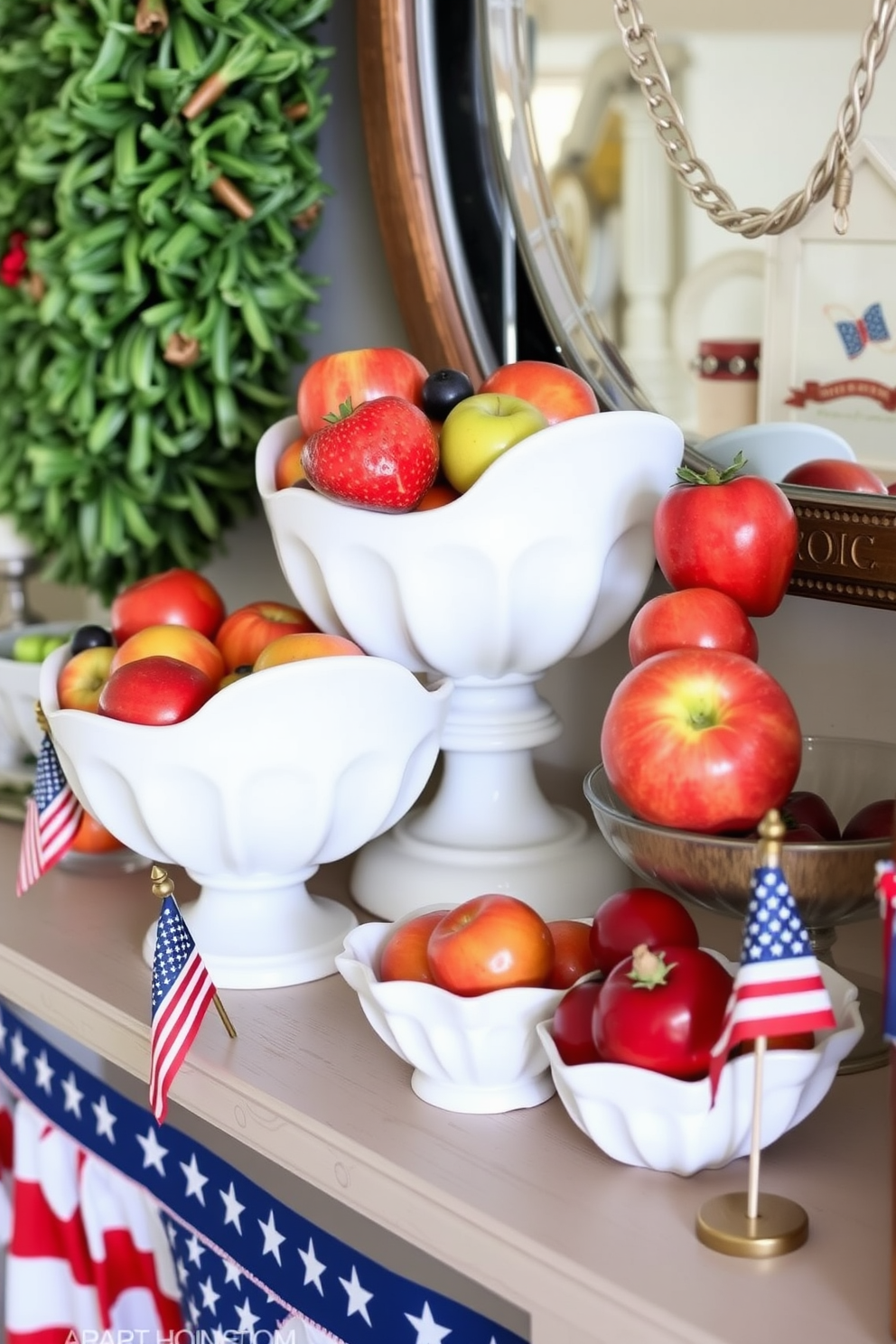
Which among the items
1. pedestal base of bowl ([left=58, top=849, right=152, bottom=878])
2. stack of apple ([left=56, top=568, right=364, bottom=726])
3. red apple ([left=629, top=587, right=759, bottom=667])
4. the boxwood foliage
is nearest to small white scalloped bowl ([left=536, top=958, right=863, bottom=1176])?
red apple ([left=629, top=587, right=759, bottom=667])

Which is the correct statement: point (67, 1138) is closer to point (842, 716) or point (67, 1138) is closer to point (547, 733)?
point (547, 733)

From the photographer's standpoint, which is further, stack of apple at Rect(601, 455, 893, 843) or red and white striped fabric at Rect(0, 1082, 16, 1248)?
red and white striped fabric at Rect(0, 1082, 16, 1248)

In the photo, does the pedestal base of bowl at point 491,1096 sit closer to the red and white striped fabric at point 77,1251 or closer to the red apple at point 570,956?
the red apple at point 570,956

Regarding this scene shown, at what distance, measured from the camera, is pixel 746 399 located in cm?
84

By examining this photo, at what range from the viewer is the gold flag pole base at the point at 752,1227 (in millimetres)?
545

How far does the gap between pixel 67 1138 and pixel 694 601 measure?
0.66m

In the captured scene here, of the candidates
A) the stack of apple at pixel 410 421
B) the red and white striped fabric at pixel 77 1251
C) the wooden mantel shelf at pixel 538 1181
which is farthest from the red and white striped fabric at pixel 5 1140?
the stack of apple at pixel 410 421

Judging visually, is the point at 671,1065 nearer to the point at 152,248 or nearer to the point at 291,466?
the point at 291,466

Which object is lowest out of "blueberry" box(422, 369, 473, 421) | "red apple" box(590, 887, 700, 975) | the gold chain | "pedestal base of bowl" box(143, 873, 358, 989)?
"pedestal base of bowl" box(143, 873, 358, 989)

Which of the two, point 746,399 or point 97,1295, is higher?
point 746,399

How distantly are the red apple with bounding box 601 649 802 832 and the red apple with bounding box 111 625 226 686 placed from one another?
31 cm

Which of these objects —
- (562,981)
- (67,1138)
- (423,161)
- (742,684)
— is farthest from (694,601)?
(67,1138)

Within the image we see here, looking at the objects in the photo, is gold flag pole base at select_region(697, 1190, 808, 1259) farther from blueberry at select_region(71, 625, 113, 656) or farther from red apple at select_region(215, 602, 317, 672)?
blueberry at select_region(71, 625, 113, 656)

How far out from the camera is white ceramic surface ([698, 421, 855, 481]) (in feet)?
2.62
